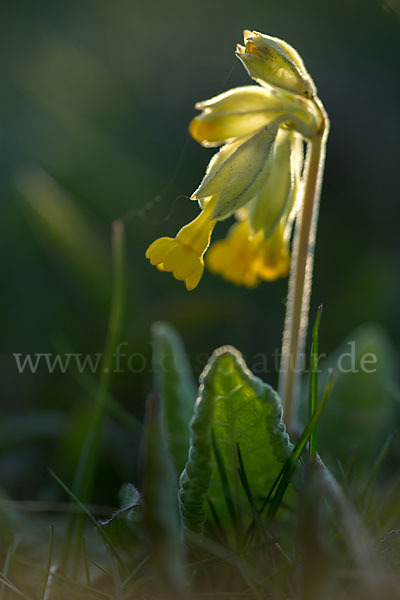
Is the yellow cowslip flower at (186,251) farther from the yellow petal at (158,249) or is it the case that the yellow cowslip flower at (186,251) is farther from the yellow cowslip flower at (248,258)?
the yellow cowslip flower at (248,258)

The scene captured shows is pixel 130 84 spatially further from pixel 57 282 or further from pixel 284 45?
pixel 284 45

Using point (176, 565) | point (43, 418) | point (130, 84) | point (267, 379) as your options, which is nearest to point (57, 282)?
point (43, 418)

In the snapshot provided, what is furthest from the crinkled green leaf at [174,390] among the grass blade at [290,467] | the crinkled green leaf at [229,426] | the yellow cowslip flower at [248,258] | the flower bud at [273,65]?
the flower bud at [273,65]

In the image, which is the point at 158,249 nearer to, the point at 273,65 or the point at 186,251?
the point at 186,251

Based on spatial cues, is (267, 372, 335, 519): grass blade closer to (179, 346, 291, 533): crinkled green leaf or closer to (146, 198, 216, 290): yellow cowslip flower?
(179, 346, 291, 533): crinkled green leaf

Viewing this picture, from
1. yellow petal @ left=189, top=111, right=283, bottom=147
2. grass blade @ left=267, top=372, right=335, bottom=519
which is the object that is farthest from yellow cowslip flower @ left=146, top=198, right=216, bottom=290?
grass blade @ left=267, top=372, right=335, bottom=519

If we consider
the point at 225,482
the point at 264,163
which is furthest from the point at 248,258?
the point at 225,482

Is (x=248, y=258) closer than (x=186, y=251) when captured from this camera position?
No
